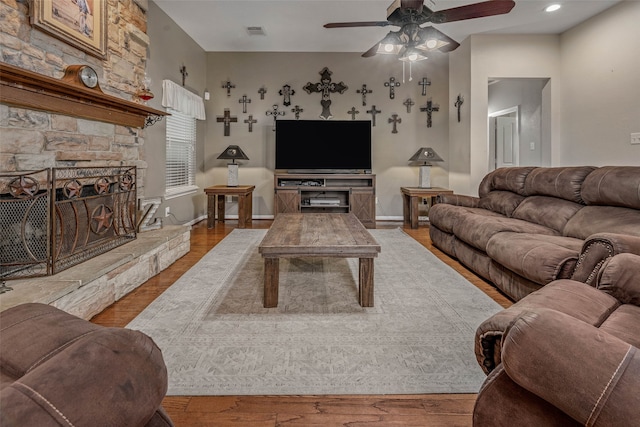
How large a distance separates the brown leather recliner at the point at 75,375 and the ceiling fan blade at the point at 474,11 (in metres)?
3.08

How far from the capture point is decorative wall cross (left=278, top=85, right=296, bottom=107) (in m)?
6.15

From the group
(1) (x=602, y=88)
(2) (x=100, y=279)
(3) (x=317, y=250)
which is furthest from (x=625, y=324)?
(1) (x=602, y=88)

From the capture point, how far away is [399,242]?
4402 millimetres

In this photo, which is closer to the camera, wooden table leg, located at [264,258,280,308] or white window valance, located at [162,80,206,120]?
wooden table leg, located at [264,258,280,308]

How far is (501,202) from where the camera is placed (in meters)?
3.78

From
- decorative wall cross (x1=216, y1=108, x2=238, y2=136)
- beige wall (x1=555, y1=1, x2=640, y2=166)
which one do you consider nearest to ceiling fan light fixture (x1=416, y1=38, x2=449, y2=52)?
beige wall (x1=555, y1=1, x2=640, y2=166)

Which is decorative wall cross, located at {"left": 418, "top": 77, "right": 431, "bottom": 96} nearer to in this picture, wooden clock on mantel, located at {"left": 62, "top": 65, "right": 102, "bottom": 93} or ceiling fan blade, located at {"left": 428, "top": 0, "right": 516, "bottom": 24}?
ceiling fan blade, located at {"left": 428, "top": 0, "right": 516, "bottom": 24}

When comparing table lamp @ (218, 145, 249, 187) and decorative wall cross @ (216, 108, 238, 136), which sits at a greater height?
decorative wall cross @ (216, 108, 238, 136)

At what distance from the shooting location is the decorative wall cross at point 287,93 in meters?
6.15

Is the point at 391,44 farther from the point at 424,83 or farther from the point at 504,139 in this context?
the point at 504,139

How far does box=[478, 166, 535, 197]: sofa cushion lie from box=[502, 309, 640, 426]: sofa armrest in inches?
125

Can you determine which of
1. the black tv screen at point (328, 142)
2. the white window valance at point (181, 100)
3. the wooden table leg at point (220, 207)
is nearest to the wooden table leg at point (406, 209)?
the black tv screen at point (328, 142)

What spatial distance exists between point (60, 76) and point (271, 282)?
6.88 ft

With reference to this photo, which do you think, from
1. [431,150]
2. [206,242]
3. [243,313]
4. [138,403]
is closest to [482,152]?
[431,150]
